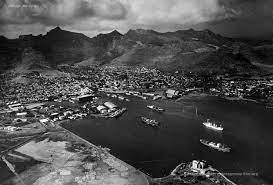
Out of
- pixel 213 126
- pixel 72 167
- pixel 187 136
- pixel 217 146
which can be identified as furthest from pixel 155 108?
pixel 72 167

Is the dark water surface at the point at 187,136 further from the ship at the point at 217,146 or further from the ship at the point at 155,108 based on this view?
the ship at the point at 155,108

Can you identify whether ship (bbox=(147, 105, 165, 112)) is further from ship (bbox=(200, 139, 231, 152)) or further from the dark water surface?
ship (bbox=(200, 139, 231, 152))

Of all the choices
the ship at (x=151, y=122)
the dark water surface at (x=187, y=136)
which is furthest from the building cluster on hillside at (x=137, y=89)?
the ship at (x=151, y=122)

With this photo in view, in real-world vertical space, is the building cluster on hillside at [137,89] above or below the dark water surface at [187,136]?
above

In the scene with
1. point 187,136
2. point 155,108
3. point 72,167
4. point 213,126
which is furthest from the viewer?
point 155,108

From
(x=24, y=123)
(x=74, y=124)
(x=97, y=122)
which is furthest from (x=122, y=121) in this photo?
(x=24, y=123)

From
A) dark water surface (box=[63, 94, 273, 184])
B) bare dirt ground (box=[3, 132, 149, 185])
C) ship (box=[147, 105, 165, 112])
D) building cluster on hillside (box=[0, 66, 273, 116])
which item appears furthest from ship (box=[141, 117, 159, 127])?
building cluster on hillside (box=[0, 66, 273, 116])

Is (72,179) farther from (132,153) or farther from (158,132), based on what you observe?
(158,132)

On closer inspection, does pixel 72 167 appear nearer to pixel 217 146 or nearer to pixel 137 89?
pixel 217 146
